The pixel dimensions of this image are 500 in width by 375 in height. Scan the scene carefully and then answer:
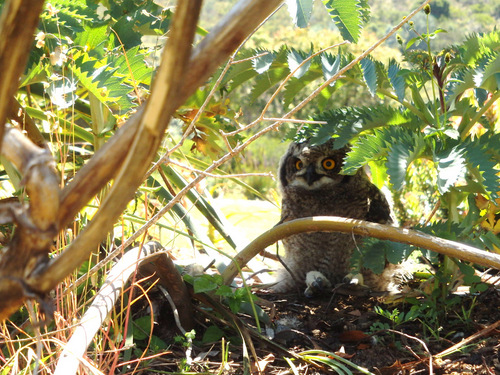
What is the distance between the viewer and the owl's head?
2875 mm

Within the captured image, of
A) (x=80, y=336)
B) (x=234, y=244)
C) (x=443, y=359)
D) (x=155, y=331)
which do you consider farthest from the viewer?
(x=234, y=244)

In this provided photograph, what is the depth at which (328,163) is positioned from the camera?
2908mm

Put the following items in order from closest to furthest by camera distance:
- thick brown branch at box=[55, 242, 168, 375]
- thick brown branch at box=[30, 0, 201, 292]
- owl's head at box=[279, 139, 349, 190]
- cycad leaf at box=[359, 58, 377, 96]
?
thick brown branch at box=[30, 0, 201, 292], thick brown branch at box=[55, 242, 168, 375], cycad leaf at box=[359, 58, 377, 96], owl's head at box=[279, 139, 349, 190]

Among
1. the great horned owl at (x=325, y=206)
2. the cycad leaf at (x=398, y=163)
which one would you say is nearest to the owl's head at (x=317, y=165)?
the great horned owl at (x=325, y=206)

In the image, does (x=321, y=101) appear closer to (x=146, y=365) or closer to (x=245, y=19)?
(x=146, y=365)

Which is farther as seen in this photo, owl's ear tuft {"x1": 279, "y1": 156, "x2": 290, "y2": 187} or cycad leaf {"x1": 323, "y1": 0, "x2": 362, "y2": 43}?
owl's ear tuft {"x1": 279, "y1": 156, "x2": 290, "y2": 187}

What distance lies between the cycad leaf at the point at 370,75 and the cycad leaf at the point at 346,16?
24 centimetres

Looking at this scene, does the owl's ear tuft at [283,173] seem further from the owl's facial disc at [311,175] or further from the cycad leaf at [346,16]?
the cycad leaf at [346,16]

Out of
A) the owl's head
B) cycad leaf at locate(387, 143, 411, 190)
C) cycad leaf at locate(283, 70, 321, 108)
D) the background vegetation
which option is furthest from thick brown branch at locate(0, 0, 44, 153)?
the owl's head

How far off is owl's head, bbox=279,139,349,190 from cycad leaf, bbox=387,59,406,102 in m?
0.97

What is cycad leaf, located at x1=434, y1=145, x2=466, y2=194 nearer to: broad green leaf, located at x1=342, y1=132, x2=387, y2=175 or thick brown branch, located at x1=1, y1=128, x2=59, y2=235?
broad green leaf, located at x1=342, y1=132, x2=387, y2=175

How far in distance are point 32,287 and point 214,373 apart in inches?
43.1

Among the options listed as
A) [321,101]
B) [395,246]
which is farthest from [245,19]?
[321,101]

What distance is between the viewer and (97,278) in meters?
1.72
